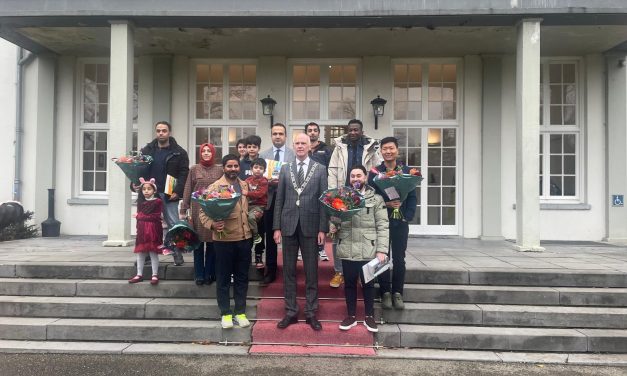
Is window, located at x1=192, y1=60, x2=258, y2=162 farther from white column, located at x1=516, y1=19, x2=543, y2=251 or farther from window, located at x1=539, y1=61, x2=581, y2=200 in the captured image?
window, located at x1=539, y1=61, x2=581, y2=200

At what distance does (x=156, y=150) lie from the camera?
5.58 meters

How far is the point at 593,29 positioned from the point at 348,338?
732cm

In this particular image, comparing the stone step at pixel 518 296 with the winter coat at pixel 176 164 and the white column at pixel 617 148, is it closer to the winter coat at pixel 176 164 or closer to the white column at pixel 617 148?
the winter coat at pixel 176 164

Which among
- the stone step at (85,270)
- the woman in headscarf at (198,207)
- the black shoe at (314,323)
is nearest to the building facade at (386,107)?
the stone step at (85,270)

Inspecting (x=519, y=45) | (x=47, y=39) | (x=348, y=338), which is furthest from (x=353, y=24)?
(x=47, y=39)

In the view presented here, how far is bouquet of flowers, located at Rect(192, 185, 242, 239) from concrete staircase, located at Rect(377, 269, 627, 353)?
2060 millimetres

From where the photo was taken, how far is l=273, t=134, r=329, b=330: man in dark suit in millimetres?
4512

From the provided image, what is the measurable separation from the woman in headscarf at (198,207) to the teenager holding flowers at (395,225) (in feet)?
6.10

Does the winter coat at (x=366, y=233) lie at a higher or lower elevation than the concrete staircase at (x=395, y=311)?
higher

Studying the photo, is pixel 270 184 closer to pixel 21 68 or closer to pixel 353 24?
pixel 353 24

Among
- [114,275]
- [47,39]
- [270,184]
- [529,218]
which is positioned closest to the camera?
[270,184]

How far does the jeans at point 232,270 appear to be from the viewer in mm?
4488

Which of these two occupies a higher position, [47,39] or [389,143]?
[47,39]

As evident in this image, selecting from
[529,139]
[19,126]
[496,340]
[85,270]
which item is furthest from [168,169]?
[19,126]
